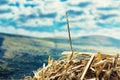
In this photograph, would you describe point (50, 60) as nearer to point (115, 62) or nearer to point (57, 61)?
point (57, 61)

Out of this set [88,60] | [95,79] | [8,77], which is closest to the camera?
[95,79]

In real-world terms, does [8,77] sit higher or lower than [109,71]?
lower

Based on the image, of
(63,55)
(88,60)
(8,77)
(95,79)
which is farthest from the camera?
(8,77)

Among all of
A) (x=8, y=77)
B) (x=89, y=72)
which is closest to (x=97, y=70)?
(x=89, y=72)

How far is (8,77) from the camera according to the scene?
12362 cm

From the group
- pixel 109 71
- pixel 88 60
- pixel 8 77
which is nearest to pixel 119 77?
pixel 109 71

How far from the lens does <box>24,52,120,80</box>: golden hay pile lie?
7.75 metres

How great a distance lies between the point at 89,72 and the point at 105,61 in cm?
35

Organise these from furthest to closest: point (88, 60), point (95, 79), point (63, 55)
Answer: point (63, 55) → point (88, 60) → point (95, 79)

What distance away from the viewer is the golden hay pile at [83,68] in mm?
7750

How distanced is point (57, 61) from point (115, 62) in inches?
44.5

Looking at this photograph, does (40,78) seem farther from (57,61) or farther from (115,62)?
(115,62)

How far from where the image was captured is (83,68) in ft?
26.3

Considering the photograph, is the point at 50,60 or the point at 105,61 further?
the point at 50,60
